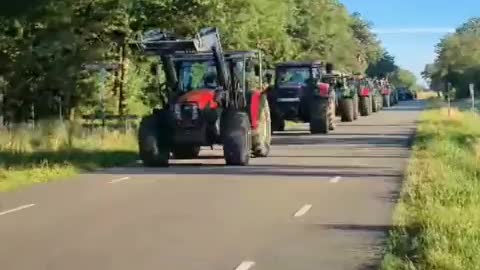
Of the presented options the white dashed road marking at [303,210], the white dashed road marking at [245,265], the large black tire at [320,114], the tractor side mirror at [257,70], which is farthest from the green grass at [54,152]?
the white dashed road marking at [245,265]

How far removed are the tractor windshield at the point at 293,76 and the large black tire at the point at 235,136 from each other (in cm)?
1573

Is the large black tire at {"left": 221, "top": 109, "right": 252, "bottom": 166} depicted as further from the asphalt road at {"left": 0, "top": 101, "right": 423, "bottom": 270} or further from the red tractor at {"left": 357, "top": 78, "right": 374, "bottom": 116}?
the red tractor at {"left": 357, "top": 78, "right": 374, "bottom": 116}

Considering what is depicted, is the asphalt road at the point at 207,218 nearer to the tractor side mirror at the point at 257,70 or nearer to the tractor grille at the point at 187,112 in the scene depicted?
the tractor grille at the point at 187,112

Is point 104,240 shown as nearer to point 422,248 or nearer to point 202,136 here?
point 422,248

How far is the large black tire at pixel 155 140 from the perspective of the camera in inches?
960

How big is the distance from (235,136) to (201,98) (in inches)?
54.2

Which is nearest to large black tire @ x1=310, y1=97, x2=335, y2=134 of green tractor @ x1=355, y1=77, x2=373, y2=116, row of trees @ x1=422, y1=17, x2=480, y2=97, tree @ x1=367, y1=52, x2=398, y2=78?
green tractor @ x1=355, y1=77, x2=373, y2=116

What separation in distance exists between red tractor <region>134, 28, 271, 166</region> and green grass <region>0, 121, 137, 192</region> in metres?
1.53

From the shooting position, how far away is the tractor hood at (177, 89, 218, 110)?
79.7 ft

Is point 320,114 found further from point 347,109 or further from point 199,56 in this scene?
point 199,56

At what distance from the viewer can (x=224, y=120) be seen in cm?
2411

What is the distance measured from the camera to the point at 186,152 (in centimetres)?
2695

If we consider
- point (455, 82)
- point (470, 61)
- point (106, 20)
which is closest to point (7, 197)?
point (106, 20)

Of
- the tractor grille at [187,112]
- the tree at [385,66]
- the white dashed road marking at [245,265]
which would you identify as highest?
the tree at [385,66]
